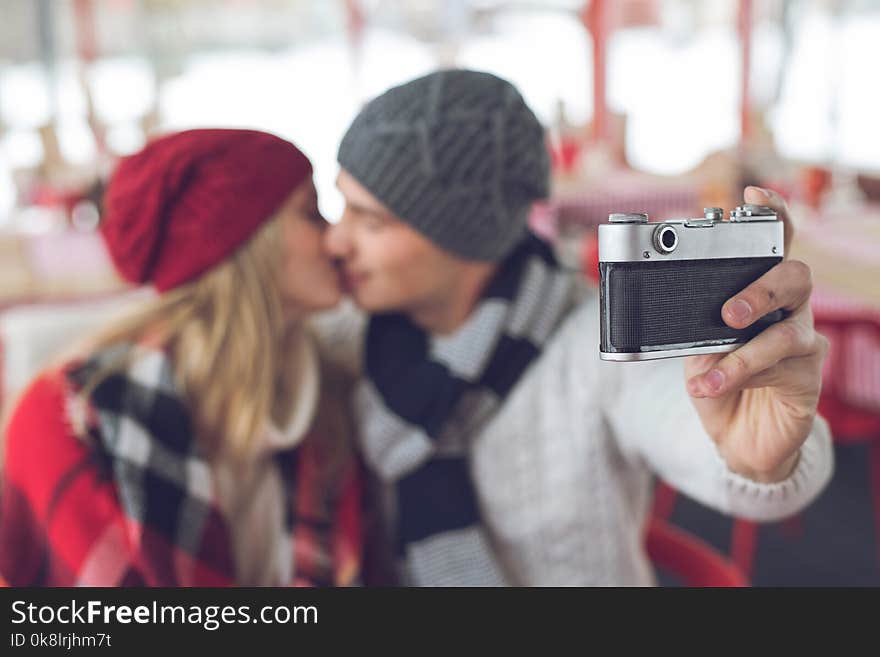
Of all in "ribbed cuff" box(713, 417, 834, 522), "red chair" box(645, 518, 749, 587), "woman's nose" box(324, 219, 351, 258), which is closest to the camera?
"ribbed cuff" box(713, 417, 834, 522)

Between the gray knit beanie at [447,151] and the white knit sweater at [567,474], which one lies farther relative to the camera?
the white knit sweater at [567,474]

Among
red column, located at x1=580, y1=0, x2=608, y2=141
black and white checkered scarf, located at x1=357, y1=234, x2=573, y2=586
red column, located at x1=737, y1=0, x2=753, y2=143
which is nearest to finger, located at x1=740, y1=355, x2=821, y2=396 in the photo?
black and white checkered scarf, located at x1=357, y1=234, x2=573, y2=586

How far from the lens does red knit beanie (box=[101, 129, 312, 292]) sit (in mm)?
982

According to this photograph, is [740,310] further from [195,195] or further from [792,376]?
[195,195]

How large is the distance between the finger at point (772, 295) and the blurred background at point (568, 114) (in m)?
0.03

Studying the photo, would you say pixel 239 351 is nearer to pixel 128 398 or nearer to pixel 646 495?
pixel 128 398

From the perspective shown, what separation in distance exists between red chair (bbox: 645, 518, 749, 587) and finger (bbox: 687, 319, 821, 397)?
27.8 inches

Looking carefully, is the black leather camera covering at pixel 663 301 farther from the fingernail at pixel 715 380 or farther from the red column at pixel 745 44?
the red column at pixel 745 44

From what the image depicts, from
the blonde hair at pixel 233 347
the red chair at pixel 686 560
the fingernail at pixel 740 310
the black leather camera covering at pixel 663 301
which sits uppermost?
the black leather camera covering at pixel 663 301

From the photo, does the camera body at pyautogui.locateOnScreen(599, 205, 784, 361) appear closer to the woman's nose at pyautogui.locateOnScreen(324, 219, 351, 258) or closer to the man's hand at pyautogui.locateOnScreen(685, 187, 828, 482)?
the man's hand at pyautogui.locateOnScreen(685, 187, 828, 482)

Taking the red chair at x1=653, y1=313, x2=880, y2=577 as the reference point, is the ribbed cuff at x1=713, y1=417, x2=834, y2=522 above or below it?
above

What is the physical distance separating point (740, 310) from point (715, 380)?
0.04m

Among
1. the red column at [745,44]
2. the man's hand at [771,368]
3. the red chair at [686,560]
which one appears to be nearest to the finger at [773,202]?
the man's hand at [771,368]

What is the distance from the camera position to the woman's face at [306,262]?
1.03m
